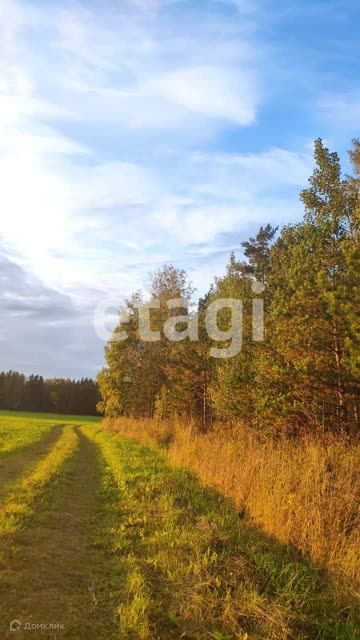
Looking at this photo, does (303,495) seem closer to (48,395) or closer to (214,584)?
(214,584)

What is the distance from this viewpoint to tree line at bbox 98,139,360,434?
60.3ft

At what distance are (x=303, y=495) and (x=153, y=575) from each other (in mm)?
3255

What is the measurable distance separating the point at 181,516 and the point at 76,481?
5.86 m

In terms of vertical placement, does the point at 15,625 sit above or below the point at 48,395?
below

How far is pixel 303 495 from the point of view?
29.1 ft

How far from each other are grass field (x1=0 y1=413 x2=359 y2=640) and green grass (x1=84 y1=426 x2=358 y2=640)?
1 cm

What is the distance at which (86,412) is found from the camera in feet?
454

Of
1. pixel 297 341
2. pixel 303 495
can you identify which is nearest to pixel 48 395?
pixel 297 341

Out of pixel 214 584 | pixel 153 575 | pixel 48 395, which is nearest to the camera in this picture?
pixel 214 584

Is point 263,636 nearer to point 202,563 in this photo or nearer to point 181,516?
point 202,563

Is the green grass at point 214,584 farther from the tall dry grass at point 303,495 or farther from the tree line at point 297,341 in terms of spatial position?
the tree line at point 297,341

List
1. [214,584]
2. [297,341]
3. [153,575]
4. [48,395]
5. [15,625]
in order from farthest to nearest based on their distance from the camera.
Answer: [48,395]
[297,341]
[153,575]
[214,584]
[15,625]

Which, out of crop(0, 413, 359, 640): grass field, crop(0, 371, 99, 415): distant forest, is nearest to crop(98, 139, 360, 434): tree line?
crop(0, 413, 359, 640): grass field

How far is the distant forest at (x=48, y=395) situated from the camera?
139 m
